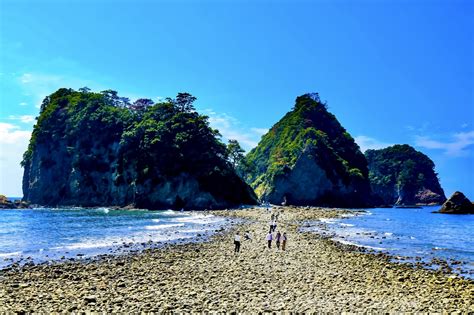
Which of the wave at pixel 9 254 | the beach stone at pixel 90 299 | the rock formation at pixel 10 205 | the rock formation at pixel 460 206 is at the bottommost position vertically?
the wave at pixel 9 254

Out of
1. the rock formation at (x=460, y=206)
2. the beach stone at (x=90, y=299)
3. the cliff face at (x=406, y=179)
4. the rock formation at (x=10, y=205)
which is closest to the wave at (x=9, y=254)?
the beach stone at (x=90, y=299)

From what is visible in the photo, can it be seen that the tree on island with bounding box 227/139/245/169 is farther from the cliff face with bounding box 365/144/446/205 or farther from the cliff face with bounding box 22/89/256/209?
the cliff face with bounding box 365/144/446/205

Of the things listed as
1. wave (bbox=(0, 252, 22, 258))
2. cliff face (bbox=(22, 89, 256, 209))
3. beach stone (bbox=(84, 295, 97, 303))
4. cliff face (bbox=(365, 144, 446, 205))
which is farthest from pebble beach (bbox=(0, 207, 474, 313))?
cliff face (bbox=(365, 144, 446, 205))

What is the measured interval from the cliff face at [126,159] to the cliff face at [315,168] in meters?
17.6

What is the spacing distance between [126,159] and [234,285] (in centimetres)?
8352

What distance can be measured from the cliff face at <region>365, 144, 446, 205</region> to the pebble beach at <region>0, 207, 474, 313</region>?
16646 cm

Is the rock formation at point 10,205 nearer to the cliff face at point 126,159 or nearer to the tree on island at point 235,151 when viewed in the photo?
the cliff face at point 126,159

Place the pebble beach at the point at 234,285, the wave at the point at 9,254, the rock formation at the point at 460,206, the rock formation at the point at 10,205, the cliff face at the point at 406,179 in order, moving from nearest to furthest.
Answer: the pebble beach at the point at 234,285 < the wave at the point at 9,254 < the rock formation at the point at 10,205 < the rock formation at the point at 460,206 < the cliff face at the point at 406,179

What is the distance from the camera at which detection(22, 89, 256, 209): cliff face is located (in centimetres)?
9044

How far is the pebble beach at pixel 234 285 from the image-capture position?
14.0 meters

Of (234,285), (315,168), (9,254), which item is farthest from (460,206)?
(9,254)

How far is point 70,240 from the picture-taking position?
34.0m

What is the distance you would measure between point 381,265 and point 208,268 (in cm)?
1082

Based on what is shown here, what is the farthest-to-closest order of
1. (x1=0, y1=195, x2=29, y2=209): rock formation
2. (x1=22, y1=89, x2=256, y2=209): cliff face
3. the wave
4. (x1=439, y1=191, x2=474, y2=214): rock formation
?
(x1=439, y1=191, x2=474, y2=214): rock formation
(x1=0, y1=195, x2=29, y2=209): rock formation
(x1=22, y1=89, x2=256, y2=209): cliff face
the wave
